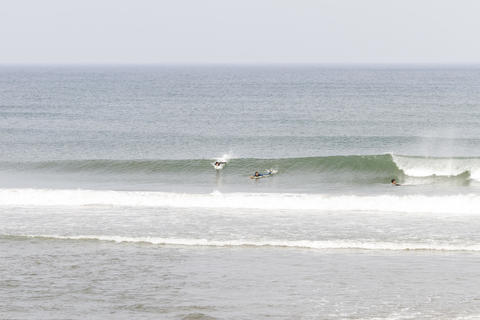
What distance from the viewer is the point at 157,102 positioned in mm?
86750

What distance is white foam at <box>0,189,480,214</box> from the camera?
27.4 metres

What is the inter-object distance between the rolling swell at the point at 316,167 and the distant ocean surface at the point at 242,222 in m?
0.12

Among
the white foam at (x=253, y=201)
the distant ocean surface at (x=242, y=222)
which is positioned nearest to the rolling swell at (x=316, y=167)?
the distant ocean surface at (x=242, y=222)

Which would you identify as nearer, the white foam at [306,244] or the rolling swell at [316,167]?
the white foam at [306,244]

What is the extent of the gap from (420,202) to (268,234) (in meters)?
8.65

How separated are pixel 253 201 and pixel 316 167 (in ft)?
37.5

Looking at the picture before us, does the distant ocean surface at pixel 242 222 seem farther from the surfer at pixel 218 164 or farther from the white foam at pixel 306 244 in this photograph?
the surfer at pixel 218 164

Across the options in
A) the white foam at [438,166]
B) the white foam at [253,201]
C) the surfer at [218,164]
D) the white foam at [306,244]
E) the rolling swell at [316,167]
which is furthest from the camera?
the surfer at [218,164]

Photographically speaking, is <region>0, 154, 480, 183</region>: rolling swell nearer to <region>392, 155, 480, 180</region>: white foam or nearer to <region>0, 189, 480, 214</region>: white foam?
<region>392, 155, 480, 180</region>: white foam

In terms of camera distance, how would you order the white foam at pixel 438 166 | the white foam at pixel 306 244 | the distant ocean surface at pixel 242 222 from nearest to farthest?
the distant ocean surface at pixel 242 222 → the white foam at pixel 306 244 → the white foam at pixel 438 166

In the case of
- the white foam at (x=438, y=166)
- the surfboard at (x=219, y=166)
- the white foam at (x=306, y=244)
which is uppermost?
the surfboard at (x=219, y=166)

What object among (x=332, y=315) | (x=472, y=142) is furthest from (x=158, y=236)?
(x=472, y=142)

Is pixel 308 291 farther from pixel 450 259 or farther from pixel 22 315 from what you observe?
pixel 22 315

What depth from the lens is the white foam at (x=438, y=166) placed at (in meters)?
37.2
